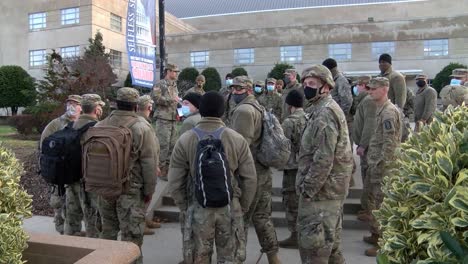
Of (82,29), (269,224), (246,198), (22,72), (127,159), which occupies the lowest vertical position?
(269,224)

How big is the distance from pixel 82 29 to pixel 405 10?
28289mm

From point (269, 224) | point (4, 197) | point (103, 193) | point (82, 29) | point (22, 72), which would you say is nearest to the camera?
point (4, 197)

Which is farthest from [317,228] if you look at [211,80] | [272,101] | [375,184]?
[211,80]

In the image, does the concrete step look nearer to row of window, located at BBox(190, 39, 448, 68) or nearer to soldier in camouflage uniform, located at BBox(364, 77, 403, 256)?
soldier in camouflage uniform, located at BBox(364, 77, 403, 256)

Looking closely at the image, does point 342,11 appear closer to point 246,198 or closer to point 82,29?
point 82,29

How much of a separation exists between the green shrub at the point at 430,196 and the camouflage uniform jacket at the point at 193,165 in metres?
1.69

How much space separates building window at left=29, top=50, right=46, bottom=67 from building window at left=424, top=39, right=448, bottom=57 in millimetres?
29529

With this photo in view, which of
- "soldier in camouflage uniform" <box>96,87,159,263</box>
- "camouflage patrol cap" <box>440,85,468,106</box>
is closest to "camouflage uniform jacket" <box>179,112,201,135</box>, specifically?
"soldier in camouflage uniform" <box>96,87,159,263</box>

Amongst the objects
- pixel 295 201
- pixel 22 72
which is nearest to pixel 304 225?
pixel 295 201

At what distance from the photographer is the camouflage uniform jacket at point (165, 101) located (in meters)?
8.28

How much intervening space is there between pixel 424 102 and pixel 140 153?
22.5 ft

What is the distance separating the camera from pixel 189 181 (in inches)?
161

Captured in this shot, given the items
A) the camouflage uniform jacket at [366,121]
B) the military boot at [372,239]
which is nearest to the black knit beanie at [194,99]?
the camouflage uniform jacket at [366,121]

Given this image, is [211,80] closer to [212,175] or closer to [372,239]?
[372,239]
